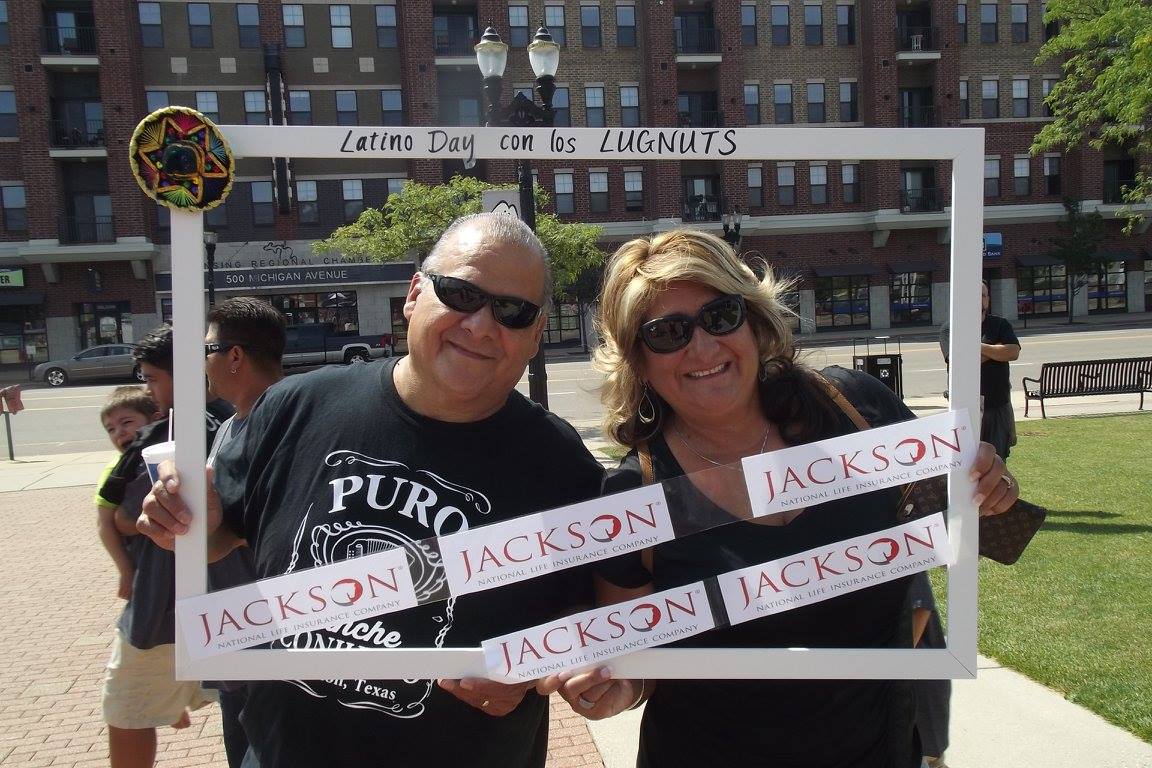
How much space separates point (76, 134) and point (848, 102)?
101ft

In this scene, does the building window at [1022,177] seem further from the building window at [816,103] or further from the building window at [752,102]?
the building window at [752,102]

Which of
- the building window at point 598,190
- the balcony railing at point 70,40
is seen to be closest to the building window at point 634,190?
the building window at point 598,190

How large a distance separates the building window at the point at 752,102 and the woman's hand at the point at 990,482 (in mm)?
32104

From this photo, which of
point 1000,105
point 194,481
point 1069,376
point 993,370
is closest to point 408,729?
point 194,481

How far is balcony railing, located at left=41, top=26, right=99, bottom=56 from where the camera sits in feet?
98.5

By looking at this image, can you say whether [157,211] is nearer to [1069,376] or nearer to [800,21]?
[800,21]

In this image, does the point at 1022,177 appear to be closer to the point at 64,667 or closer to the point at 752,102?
the point at 752,102

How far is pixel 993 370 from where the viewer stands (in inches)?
234

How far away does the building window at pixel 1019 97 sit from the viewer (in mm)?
31828

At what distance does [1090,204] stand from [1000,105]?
6.35 m

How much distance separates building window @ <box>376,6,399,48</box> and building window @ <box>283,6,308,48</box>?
111 inches

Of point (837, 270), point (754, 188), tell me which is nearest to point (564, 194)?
point (754, 188)

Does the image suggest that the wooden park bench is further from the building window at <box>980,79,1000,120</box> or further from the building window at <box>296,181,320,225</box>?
the building window at <box>980,79,1000,120</box>

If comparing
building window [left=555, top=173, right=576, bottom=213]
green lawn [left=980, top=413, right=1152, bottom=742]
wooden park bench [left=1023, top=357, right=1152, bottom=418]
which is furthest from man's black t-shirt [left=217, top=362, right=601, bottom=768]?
building window [left=555, top=173, right=576, bottom=213]
